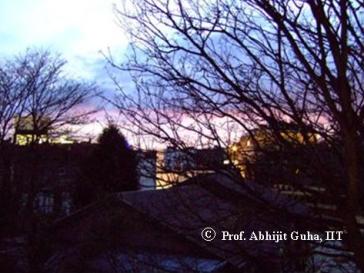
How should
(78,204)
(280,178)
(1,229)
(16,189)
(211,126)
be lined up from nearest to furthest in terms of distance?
(280,178)
(211,126)
(1,229)
(78,204)
(16,189)

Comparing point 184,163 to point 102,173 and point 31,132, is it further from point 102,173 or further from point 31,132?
point 31,132

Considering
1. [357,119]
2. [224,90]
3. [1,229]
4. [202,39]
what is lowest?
[1,229]

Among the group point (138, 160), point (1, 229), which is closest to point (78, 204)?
point (1, 229)

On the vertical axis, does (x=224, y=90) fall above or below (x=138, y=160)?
above

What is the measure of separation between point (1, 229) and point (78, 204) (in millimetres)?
3326

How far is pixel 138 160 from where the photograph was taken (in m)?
5.98

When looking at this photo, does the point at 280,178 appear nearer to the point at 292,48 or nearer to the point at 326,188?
the point at 326,188
